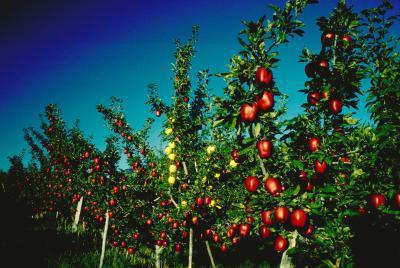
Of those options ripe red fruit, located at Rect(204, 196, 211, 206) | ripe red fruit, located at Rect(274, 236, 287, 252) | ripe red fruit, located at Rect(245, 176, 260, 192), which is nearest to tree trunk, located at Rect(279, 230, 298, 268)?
ripe red fruit, located at Rect(274, 236, 287, 252)

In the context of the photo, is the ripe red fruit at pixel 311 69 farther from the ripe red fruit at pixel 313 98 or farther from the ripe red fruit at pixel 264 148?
the ripe red fruit at pixel 264 148

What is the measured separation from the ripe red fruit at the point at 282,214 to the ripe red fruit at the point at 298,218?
0.06 m

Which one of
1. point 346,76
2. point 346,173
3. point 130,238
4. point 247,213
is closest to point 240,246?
point 130,238

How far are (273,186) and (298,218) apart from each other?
14.0 inches

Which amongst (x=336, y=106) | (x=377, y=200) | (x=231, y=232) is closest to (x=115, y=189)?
(x=231, y=232)

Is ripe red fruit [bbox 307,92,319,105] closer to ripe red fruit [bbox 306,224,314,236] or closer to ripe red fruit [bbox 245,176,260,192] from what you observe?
ripe red fruit [bbox 245,176,260,192]

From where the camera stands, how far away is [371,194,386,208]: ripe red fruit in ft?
8.59

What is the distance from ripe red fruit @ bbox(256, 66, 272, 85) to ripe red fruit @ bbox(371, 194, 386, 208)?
1.58m

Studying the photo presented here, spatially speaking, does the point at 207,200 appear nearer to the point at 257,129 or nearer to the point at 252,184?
the point at 252,184

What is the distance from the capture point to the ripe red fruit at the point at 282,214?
2.45 metres

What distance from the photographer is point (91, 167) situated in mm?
6891

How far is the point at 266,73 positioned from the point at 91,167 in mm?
5774

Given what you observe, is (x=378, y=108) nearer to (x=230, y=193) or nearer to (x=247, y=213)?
(x=247, y=213)

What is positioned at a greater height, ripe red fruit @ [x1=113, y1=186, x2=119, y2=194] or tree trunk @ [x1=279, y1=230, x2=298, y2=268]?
ripe red fruit @ [x1=113, y1=186, x2=119, y2=194]
